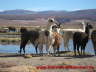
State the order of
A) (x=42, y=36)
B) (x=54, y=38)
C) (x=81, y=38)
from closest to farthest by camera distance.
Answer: (x=81, y=38), (x=42, y=36), (x=54, y=38)

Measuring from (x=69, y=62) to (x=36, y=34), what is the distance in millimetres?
4825

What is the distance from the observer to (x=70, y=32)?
24.9 meters

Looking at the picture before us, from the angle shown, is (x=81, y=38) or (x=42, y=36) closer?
(x=81, y=38)

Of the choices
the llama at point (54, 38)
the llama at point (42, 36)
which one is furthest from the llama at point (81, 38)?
the llama at point (42, 36)

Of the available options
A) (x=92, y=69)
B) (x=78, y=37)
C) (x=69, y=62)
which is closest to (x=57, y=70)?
(x=92, y=69)

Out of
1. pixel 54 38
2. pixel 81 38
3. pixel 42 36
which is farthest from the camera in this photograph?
pixel 54 38

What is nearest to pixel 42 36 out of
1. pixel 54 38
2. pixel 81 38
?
pixel 54 38

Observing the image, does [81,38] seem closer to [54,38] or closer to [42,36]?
[54,38]

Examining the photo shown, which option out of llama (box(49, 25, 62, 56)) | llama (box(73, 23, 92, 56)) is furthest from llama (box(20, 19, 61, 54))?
llama (box(73, 23, 92, 56))

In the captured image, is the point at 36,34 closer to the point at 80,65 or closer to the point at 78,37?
the point at 78,37

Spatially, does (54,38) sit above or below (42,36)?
below

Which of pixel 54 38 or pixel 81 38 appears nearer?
pixel 81 38

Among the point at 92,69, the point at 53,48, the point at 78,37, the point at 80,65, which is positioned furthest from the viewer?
the point at 53,48

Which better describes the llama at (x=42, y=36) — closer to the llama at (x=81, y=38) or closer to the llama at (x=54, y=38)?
the llama at (x=54, y=38)
